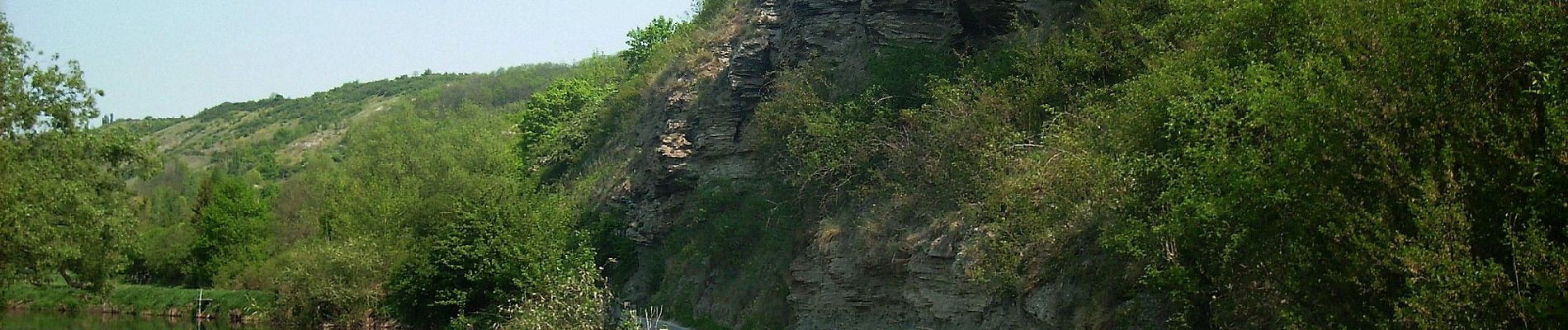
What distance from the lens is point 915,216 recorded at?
26.6 m

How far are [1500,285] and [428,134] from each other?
61.1 metres

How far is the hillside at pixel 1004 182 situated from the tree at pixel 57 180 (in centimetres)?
76

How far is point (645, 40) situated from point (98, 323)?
27.3 metres

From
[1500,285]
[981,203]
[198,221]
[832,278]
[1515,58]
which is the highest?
[1515,58]

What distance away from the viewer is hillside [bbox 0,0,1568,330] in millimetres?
11016

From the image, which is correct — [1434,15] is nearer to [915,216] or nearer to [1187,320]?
[1187,320]

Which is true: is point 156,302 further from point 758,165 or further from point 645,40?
point 758,165

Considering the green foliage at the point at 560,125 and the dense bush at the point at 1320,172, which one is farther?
the green foliage at the point at 560,125

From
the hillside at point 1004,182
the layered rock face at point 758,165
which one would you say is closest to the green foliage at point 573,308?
the hillside at point 1004,182

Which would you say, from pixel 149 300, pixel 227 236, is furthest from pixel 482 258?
pixel 227 236

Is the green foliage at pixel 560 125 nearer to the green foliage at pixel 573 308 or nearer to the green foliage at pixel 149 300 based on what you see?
the green foliage at pixel 149 300

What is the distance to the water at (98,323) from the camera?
187ft

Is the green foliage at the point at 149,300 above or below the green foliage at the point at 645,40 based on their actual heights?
below

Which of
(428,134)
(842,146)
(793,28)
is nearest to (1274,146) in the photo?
(842,146)
